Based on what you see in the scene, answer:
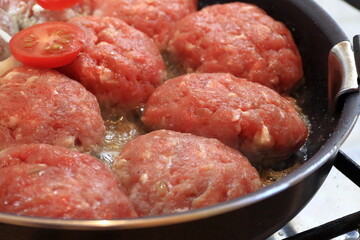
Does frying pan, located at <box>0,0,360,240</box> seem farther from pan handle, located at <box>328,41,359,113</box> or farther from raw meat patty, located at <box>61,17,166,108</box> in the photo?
raw meat patty, located at <box>61,17,166,108</box>

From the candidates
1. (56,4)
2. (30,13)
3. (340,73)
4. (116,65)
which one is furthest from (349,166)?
(30,13)

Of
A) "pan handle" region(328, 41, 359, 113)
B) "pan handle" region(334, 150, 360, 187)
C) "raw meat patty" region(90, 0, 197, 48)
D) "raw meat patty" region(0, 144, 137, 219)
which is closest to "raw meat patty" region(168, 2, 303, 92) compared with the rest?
"raw meat patty" region(90, 0, 197, 48)

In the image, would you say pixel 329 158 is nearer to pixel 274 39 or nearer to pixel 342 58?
pixel 342 58

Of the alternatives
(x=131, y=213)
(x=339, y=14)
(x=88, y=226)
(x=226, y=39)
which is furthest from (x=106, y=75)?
(x=339, y=14)

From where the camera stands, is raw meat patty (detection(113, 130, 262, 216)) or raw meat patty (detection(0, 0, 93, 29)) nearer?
raw meat patty (detection(113, 130, 262, 216))

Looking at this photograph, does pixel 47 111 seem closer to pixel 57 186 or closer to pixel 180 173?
pixel 57 186

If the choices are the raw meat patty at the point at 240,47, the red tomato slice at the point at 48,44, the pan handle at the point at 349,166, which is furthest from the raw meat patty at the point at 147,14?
the pan handle at the point at 349,166

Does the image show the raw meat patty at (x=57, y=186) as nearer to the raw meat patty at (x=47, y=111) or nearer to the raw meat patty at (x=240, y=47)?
the raw meat patty at (x=47, y=111)
